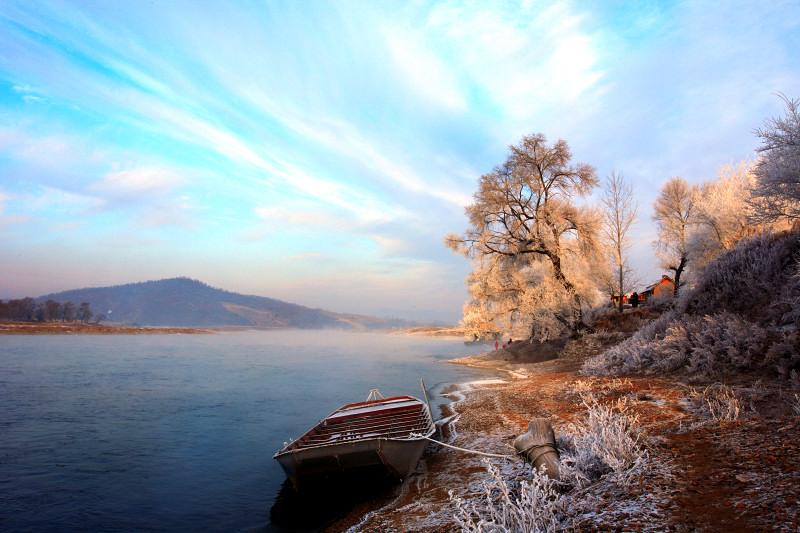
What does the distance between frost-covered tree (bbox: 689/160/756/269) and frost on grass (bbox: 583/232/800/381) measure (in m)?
10.9

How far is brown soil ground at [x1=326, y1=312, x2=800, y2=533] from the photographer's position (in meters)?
3.74

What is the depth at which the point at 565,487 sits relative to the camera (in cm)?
523

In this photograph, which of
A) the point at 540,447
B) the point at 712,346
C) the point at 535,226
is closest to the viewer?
the point at 540,447

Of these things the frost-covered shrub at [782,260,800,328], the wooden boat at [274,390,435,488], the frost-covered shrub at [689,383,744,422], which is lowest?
the wooden boat at [274,390,435,488]

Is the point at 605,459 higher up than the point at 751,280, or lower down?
lower down

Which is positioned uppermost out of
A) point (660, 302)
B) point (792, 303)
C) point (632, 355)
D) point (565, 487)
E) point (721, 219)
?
point (721, 219)

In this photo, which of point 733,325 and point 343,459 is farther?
point 733,325

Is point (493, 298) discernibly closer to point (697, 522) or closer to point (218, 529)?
point (218, 529)

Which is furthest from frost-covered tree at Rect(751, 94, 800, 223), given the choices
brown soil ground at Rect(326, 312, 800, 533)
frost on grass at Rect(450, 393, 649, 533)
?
frost on grass at Rect(450, 393, 649, 533)

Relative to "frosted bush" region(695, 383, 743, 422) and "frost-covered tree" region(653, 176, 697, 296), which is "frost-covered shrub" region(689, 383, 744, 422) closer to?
"frosted bush" region(695, 383, 743, 422)

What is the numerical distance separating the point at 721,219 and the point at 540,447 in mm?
26667

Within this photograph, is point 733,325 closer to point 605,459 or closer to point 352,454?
point 605,459

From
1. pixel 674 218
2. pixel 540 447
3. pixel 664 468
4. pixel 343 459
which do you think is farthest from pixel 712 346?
pixel 674 218

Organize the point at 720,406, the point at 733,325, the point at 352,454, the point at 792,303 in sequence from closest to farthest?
1. the point at 720,406
2. the point at 352,454
3. the point at 792,303
4. the point at 733,325
